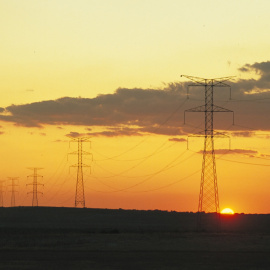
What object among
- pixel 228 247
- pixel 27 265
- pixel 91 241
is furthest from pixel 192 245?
pixel 27 265

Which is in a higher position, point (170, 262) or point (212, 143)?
point (212, 143)

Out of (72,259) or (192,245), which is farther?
(192,245)

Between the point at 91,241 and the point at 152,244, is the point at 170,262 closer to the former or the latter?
the point at 152,244

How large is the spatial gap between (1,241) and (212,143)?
29.7 metres

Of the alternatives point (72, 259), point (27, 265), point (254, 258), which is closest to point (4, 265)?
point (27, 265)

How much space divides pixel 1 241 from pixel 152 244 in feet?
63.2

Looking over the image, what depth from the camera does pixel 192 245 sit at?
250 feet

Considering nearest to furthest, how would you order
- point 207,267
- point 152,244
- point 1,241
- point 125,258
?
point 207,267 → point 125,258 → point 152,244 → point 1,241

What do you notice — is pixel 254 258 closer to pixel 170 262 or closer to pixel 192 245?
pixel 170 262

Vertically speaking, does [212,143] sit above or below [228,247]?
above

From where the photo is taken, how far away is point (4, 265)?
53.4 m

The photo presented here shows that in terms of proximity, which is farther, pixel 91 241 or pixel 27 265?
pixel 91 241

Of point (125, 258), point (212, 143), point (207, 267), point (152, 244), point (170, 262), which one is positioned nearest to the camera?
point (207, 267)

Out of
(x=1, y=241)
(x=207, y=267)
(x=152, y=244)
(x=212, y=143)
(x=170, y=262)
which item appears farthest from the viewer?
(x=212, y=143)
